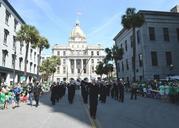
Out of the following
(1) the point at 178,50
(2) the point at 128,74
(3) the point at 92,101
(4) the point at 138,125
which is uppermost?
(1) the point at 178,50

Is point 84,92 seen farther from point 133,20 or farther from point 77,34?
point 77,34

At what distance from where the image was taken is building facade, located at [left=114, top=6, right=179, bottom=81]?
4128 centimetres

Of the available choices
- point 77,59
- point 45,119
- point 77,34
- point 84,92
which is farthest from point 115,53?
point 77,34

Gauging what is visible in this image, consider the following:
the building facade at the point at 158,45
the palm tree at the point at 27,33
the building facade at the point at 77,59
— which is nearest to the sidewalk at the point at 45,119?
the palm tree at the point at 27,33

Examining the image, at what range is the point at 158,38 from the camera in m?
42.0

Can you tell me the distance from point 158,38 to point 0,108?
3153 cm

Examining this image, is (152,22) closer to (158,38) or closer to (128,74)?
(158,38)

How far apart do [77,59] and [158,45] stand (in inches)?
3520

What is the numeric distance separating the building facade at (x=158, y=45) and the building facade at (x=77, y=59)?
82.4 m

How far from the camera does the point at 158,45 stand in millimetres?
41906

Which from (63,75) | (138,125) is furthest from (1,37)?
(63,75)

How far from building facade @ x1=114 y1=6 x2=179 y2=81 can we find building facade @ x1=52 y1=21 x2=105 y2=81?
82412 millimetres

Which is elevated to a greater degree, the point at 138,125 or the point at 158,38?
the point at 158,38

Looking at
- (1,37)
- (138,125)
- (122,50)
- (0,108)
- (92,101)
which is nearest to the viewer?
A: (138,125)
